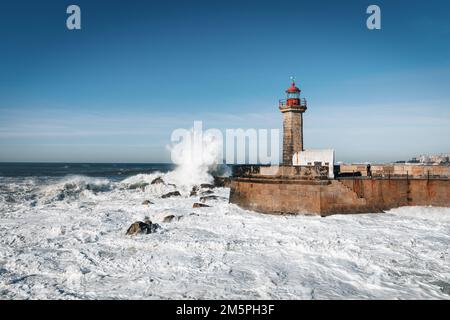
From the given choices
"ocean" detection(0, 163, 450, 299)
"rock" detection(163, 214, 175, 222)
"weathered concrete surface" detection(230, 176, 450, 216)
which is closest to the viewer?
"ocean" detection(0, 163, 450, 299)

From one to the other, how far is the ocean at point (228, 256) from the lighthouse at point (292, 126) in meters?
3.88

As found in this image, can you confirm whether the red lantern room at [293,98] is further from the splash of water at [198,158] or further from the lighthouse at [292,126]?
the splash of water at [198,158]

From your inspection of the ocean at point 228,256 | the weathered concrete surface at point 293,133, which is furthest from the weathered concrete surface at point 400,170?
the weathered concrete surface at point 293,133

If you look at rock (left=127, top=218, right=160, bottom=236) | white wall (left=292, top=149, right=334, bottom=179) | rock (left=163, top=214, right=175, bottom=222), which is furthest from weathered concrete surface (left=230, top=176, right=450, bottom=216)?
rock (left=127, top=218, right=160, bottom=236)

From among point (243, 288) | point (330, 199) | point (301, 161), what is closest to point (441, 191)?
point (330, 199)

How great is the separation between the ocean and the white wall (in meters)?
2.28

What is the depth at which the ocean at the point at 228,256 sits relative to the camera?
5.67 metres

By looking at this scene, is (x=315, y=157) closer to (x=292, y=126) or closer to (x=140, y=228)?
(x=292, y=126)

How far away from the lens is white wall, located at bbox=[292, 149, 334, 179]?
42.1 feet

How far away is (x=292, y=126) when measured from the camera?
49.8ft

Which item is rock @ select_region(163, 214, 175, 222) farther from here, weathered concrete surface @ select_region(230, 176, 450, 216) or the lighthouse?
the lighthouse

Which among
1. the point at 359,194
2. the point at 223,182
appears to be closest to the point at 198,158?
the point at 223,182
